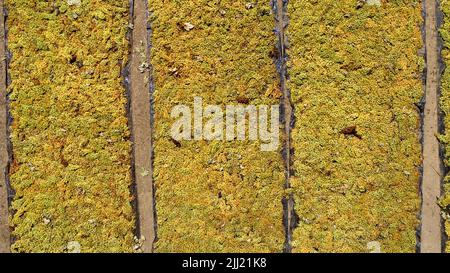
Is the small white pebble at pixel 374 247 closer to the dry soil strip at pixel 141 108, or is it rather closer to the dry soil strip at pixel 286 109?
the dry soil strip at pixel 286 109

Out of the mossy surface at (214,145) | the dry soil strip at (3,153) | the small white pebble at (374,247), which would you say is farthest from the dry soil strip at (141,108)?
the small white pebble at (374,247)

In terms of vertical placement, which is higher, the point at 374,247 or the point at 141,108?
the point at 141,108

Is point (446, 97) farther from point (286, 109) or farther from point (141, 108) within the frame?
point (141, 108)

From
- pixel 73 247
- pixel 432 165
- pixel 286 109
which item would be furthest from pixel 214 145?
pixel 432 165

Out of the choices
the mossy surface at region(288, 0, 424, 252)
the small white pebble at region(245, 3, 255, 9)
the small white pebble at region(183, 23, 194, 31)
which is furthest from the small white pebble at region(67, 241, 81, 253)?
the small white pebble at region(245, 3, 255, 9)

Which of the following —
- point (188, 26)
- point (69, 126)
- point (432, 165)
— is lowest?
point (432, 165)

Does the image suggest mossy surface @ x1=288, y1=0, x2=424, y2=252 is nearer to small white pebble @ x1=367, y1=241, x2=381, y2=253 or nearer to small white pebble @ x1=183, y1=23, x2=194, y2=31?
small white pebble @ x1=367, y1=241, x2=381, y2=253

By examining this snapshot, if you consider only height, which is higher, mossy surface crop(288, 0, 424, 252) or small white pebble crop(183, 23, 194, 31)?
small white pebble crop(183, 23, 194, 31)
